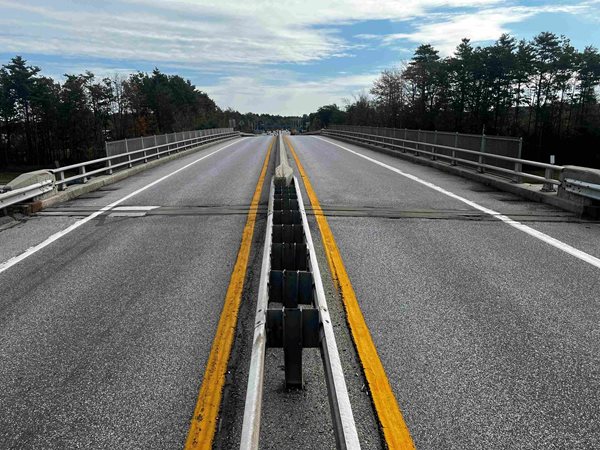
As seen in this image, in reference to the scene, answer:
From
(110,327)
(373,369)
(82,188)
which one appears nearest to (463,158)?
(82,188)

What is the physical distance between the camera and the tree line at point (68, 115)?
9319 centimetres

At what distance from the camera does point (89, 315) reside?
16.7 feet

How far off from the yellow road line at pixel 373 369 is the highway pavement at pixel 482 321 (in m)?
0.07

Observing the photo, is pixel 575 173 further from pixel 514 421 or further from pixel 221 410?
pixel 221 410

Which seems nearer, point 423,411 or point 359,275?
point 423,411

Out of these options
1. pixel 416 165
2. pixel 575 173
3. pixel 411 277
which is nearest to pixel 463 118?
pixel 416 165

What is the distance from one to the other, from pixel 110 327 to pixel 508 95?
8550 centimetres

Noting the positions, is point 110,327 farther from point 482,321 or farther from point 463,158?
point 463,158

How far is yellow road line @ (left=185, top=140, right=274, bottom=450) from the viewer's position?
3.12 meters

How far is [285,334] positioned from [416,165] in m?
18.0

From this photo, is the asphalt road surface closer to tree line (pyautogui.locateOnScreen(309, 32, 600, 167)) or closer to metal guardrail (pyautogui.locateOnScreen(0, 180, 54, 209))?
metal guardrail (pyautogui.locateOnScreen(0, 180, 54, 209))

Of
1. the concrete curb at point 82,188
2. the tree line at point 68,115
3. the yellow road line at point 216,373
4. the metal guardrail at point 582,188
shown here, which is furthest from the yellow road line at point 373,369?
the tree line at point 68,115

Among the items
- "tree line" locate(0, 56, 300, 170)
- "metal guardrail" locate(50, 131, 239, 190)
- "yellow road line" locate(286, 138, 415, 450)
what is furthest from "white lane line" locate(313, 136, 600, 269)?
"tree line" locate(0, 56, 300, 170)

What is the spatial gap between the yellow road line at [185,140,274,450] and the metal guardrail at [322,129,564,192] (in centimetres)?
764
